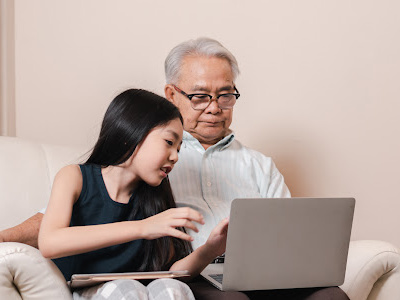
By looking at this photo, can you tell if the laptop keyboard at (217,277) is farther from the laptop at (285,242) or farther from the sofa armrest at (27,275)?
the sofa armrest at (27,275)

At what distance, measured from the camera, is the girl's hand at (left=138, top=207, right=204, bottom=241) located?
1.23m

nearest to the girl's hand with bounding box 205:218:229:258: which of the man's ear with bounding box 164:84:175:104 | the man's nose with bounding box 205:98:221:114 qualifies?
the man's nose with bounding box 205:98:221:114

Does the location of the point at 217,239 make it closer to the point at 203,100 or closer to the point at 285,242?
the point at 285,242

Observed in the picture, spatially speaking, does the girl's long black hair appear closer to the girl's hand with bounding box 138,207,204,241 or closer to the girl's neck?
the girl's neck

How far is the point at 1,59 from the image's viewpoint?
7.72ft

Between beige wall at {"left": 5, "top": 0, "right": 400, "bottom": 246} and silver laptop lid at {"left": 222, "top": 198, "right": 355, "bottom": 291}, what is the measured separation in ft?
3.96

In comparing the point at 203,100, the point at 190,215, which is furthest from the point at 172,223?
the point at 203,100

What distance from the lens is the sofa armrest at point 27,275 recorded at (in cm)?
118

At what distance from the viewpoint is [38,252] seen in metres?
1.25

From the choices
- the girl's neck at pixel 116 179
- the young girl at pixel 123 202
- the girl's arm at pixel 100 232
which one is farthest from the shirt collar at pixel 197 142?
the girl's arm at pixel 100 232

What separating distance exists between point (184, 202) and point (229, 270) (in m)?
0.61

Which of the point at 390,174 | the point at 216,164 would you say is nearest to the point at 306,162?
the point at 390,174

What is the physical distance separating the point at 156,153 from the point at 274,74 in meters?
1.19

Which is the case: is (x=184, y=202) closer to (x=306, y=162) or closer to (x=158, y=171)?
(x=158, y=171)
